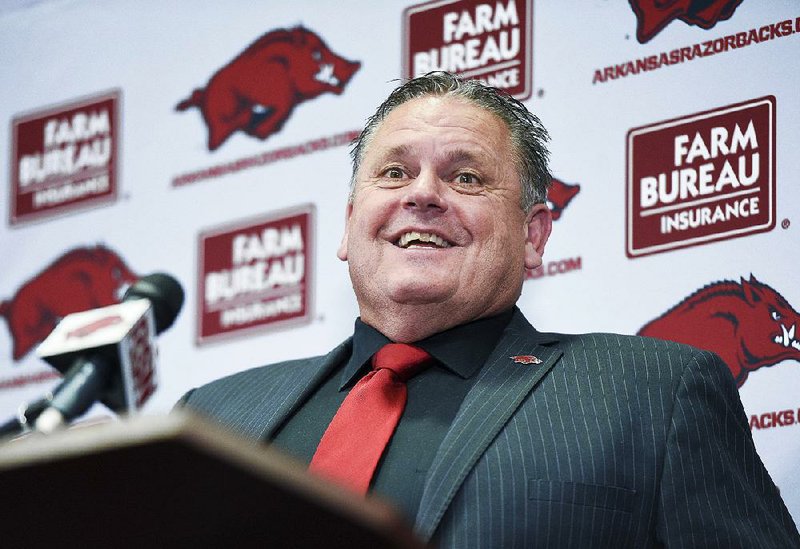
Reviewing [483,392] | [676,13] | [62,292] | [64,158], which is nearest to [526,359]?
[483,392]

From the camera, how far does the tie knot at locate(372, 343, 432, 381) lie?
245 centimetres

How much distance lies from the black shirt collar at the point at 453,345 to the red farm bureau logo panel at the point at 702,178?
38 cm

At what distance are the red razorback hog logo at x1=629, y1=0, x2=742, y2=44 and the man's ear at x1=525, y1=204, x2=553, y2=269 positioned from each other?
0.45m

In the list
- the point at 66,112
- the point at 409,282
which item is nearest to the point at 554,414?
the point at 409,282

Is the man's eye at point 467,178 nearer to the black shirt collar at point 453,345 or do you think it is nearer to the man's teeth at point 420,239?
the man's teeth at point 420,239

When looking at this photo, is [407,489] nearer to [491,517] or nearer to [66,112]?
[491,517]

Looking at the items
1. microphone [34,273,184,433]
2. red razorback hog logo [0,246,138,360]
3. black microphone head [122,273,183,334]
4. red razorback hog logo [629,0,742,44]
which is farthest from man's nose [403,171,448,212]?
red razorback hog logo [0,246,138,360]

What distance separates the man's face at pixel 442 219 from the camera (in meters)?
2.57

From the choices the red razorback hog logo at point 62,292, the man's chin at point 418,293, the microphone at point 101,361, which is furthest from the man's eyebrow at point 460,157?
the red razorback hog logo at point 62,292

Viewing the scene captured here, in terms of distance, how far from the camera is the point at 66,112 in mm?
3812

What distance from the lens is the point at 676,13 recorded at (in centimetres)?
291

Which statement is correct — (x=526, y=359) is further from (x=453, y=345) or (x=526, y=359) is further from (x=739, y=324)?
(x=739, y=324)

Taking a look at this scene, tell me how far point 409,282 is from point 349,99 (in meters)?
0.90

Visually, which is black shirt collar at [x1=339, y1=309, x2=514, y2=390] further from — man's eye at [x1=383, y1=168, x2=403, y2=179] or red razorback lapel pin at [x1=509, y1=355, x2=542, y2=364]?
man's eye at [x1=383, y1=168, x2=403, y2=179]
